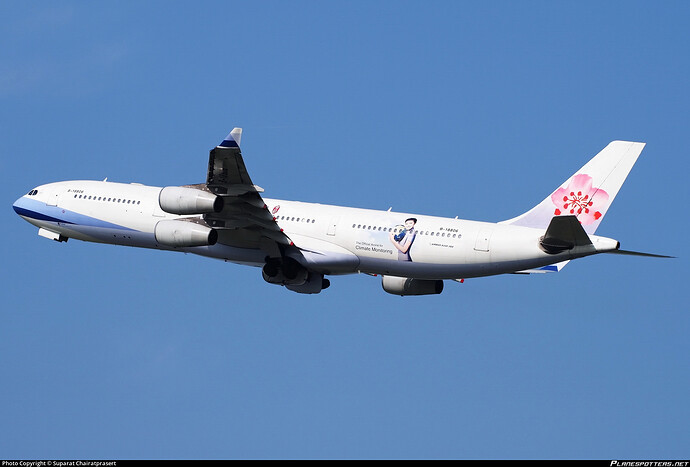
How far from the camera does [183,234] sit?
149 feet

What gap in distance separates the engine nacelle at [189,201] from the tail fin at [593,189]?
43.1ft

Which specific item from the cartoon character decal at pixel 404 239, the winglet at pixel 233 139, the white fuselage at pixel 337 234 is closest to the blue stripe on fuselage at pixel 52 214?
the white fuselage at pixel 337 234

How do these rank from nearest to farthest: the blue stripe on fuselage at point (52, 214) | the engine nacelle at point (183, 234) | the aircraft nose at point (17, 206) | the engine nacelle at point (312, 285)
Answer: the engine nacelle at point (183, 234) → the engine nacelle at point (312, 285) → the blue stripe on fuselage at point (52, 214) → the aircraft nose at point (17, 206)

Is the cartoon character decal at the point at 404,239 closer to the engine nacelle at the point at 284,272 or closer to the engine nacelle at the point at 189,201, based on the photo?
the engine nacelle at the point at 284,272

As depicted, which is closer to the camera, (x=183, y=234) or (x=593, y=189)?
(x=593, y=189)

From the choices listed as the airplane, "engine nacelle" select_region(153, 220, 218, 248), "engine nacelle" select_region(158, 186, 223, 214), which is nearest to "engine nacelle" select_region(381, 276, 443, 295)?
the airplane

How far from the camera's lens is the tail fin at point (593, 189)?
43.4m

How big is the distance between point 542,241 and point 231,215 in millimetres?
12967

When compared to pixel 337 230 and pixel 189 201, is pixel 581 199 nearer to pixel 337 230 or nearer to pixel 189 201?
pixel 337 230

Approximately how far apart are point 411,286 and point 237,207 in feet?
30.3

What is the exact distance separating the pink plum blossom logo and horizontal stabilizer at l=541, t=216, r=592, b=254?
9.03 feet

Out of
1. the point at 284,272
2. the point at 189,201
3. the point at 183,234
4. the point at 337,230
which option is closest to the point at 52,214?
the point at 183,234

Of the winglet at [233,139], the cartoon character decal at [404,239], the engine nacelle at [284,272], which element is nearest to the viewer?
the winglet at [233,139]

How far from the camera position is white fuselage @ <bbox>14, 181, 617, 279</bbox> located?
4331cm
